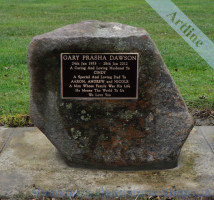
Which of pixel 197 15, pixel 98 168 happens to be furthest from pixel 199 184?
pixel 197 15

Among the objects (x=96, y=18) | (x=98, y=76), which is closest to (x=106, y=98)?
(x=98, y=76)

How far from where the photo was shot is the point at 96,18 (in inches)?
496

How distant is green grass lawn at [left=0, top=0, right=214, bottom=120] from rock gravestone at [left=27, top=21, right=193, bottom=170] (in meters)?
1.94

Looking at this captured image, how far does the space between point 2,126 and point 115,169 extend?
2.03 m

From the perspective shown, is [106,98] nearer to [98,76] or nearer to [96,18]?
[98,76]

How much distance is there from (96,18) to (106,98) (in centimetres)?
862

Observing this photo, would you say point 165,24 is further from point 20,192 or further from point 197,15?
point 20,192

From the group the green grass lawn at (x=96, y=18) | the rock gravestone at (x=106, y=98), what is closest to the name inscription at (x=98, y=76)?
the rock gravestone at (x=106, y=98)

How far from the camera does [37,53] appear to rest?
4215 millimetres

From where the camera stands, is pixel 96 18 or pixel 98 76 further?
pixel 96 18

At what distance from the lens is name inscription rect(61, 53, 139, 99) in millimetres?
4266

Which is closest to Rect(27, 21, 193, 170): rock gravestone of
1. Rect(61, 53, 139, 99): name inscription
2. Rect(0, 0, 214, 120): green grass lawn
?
Rect(61, 53, 139, 99): name inscription

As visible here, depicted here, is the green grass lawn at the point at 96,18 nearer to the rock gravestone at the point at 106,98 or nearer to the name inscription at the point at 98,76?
the rock gravestone at the point at 106,98

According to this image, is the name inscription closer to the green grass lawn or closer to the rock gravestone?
the rock gravestone
